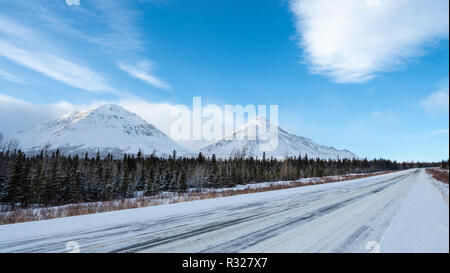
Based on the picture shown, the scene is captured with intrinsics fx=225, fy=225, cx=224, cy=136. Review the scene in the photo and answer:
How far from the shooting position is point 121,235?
563 centimetres

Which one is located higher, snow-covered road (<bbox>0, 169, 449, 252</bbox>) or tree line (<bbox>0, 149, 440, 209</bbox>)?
snow-covered road (<bbox>0, 169, 449, 252</bbox>)

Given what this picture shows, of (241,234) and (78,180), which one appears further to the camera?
(78,180)

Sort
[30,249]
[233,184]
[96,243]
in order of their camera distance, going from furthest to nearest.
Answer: [233,184] → [96,243] → [30,249]

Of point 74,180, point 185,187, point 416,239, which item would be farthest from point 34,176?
point 416,239

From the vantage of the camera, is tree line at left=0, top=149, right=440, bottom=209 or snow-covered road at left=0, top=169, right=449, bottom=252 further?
tree line at left=0, top=149, right=440, bottom=209

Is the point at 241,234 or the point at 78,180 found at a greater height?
the point at 241,234

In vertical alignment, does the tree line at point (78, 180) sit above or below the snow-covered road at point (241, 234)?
below

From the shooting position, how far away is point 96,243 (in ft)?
16.4

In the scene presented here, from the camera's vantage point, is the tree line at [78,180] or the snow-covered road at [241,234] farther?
the tree line at [78,180]
